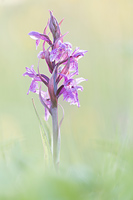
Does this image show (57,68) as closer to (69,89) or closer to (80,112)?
(69,89)

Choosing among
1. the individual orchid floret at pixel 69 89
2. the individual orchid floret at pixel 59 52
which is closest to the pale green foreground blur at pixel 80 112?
the individual orchid floret at pixel 69 89

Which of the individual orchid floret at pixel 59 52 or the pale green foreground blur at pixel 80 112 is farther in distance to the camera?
the individual orchid floret at pixel 59 52

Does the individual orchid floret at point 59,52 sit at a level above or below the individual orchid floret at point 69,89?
above

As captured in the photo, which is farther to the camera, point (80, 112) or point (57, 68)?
point (80, 112)

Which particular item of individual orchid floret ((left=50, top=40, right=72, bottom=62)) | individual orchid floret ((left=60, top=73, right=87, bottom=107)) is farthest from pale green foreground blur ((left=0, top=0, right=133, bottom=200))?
individual orchid floret ((left=50, top=40, right=72, bottom=62))

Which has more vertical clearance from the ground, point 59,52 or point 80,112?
point 59,52

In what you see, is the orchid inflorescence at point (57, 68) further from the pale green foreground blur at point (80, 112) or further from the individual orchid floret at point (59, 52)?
the pale green foreground blur at point (80, 112)

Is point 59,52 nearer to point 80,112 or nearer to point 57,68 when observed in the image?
point 57,68

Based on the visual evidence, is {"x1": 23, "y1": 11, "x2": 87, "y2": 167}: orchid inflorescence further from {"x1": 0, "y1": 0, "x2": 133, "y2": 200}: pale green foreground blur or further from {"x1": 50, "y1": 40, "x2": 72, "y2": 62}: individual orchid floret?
{"x1": 0, "y1": 0, "x2": 133, "y2": 200}: pale green foreground blur

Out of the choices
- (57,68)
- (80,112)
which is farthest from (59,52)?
(80,112)
